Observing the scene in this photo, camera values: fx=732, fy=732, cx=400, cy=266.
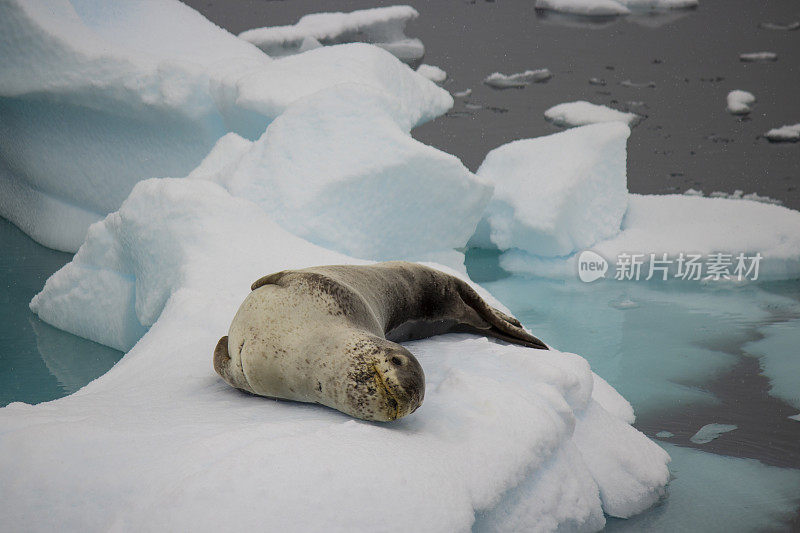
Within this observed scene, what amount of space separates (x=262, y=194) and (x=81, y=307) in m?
0.99

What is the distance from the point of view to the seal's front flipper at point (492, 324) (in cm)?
231

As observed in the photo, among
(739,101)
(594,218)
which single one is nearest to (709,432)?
(594,218)

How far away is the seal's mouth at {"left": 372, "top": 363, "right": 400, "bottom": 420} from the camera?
1.38 m

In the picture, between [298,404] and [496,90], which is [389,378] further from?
[496,90]

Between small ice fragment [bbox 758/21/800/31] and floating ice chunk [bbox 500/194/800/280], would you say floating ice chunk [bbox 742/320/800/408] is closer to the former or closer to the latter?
floating ice chunk [bbox 500/194/800/280]

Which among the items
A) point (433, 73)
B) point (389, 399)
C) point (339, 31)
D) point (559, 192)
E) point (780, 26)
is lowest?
point (559, 192)

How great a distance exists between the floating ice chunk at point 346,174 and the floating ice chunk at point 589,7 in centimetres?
747

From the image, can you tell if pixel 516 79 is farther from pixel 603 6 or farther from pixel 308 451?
pixel 308 451

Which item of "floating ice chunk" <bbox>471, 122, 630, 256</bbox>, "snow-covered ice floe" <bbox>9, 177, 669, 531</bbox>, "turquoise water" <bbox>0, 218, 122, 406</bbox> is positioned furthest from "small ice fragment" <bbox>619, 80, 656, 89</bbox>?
"snow-covered ice floe" <bbox>9, 177, 669, 531</bbox>

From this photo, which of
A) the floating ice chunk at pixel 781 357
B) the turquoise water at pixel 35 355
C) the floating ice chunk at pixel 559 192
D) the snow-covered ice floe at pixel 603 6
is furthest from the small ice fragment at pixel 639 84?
the turquoise water at pixel 35 355

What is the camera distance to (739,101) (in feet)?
26.9

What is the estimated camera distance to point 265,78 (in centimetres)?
424

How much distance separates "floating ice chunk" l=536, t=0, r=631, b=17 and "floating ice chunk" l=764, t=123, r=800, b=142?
3667 mm

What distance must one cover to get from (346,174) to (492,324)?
1535mm
